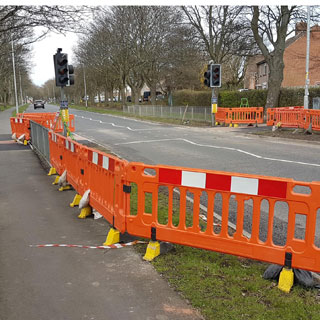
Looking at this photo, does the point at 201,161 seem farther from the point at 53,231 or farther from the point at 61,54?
the point at 53,231

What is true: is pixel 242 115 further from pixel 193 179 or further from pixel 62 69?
pixel 193 179

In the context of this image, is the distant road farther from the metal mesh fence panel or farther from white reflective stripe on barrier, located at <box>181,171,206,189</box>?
the metal mesh fence panel

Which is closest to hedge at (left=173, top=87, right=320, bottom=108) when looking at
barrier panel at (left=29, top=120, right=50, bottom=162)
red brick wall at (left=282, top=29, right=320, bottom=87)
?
red brick wall at (left=282, top=29, right=320, bottom=87)

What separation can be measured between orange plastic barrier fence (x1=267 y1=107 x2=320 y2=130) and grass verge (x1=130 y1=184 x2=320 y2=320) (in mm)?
14749

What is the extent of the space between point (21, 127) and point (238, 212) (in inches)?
590

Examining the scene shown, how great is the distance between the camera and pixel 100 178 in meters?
5.14

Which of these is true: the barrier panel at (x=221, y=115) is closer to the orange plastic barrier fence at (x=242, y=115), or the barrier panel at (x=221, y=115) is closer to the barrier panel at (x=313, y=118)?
the orange plastic barrier fence at (x=242, y=115)

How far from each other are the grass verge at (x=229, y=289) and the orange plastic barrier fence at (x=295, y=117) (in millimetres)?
14749

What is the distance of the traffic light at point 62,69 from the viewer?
11695 mm

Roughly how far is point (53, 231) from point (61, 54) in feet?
26.6

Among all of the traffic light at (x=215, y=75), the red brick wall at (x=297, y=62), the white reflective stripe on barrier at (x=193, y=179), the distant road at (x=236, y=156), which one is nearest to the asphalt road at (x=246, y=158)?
the distant road at (x=236, y=156)

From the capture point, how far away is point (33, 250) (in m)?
4.52

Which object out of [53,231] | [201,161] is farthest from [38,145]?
[53,231]

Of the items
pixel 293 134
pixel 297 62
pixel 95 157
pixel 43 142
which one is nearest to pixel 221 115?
pixel 293 134
